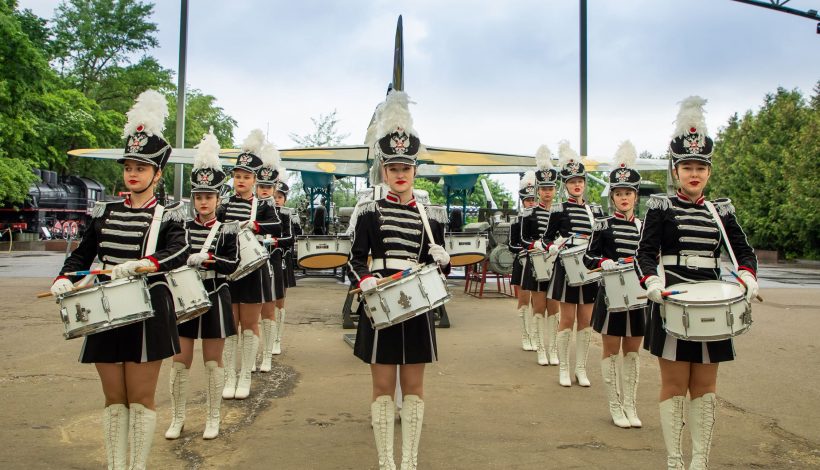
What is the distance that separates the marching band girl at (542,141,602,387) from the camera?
7656 millimetres

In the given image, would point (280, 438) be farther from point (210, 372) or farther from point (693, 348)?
point (693, 348)

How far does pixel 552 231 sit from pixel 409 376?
416cm

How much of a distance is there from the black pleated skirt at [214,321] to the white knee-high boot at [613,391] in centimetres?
333

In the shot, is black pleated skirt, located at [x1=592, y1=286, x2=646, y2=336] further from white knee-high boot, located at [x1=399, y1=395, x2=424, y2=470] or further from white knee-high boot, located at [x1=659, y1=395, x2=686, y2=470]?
white knee-high boot, located at [x1=399, y1=395, x2=424, y2=470]

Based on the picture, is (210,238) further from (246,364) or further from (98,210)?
(246,364)

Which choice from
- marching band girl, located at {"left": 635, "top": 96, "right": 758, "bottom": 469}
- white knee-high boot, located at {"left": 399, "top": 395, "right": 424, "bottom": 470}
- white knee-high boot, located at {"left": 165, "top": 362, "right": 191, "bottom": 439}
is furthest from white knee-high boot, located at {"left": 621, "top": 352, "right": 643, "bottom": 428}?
white knee-high boot, located at {"left": 165, "top": 362, "right": 191, "bottom": 439}

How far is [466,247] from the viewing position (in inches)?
375

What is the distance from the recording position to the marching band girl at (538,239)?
351 inches

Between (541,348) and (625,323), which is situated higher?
(625,323)

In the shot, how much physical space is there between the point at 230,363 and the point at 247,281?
83 centimetres

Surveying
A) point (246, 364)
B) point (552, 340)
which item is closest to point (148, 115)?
point (246, 364)

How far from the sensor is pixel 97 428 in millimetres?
5832

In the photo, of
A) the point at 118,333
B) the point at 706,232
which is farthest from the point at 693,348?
the point at 118,333

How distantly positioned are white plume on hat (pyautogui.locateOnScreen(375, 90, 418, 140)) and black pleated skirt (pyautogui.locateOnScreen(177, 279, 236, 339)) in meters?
2.14
